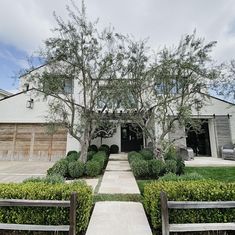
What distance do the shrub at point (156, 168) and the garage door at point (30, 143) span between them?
8.01 m

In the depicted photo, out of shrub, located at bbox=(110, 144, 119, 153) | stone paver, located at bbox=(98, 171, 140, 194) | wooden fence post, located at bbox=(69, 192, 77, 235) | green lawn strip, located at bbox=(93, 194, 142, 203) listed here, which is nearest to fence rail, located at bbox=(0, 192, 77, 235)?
wooden fence post, located at bbox=(69, 192, 77, 235)

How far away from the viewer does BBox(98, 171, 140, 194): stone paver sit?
6.21 meters

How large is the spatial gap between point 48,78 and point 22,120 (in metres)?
6.62

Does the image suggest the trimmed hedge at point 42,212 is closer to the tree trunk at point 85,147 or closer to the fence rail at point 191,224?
the fence rail at point 191,224

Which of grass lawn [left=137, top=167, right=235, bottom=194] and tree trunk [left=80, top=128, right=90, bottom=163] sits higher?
tree trunk [left=80, top=128, right=90, bottom=163]

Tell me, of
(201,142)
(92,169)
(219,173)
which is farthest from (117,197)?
(201,142)

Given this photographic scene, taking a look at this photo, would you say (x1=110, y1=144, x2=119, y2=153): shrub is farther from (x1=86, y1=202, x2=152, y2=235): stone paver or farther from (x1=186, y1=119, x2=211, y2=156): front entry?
(x1=86, y1=202, x2=152, y2=235): stone paver

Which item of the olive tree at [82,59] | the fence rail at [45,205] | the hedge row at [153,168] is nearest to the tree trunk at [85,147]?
the olive tree at [82,59]

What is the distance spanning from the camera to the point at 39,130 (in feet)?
48.0

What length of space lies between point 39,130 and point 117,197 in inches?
Answer: 425

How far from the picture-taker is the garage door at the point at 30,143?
Result: 14.2 meters

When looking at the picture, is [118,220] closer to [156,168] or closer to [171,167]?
[156,168]

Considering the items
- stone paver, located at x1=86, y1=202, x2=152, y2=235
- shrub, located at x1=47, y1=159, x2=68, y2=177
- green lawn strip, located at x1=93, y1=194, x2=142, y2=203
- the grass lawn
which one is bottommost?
stone paver, located at x1=86, y1=202, x2=152, y2=235

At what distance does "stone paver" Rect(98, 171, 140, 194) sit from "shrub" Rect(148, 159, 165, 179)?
0.84 m
